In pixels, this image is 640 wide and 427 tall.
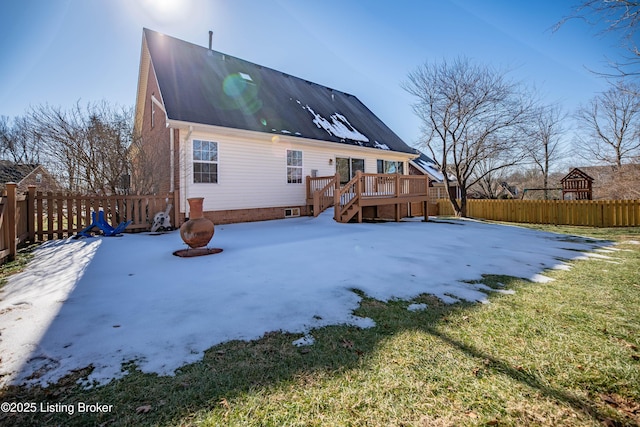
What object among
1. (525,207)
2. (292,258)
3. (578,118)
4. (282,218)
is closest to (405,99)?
(525,207)

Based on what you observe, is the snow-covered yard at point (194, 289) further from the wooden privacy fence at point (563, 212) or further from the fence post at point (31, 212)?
the wooden privacy fence at point (563, 212)

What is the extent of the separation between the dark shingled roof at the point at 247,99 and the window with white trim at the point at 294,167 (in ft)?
2.82

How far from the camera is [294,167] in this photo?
1289 centimetres

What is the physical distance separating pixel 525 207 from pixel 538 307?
1589 cm

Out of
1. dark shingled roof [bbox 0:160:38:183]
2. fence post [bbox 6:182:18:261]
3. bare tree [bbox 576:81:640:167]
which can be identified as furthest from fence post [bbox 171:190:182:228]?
bare tree [bbox 576:81:640:167]

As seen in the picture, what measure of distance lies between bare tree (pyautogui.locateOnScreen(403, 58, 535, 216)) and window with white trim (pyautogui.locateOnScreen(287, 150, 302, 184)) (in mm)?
8342

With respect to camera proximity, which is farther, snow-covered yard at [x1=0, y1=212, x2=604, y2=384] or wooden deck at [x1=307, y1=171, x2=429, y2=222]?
wooden deck at [x1=307, y1=171, x2=429, y2=222]

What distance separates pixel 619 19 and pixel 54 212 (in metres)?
12.1

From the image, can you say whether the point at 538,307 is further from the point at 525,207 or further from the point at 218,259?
the point at 525,207

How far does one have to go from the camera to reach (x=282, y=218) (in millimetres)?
12391

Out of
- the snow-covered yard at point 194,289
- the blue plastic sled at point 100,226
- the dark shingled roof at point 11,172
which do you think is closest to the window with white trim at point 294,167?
the snow-covered yard at point 194,289

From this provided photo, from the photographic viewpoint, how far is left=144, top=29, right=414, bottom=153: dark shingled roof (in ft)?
35.8

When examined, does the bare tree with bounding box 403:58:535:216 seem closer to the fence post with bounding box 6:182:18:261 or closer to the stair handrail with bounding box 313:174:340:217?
the stair handrail with bounding box 313:174:340:217

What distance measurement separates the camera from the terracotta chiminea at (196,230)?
586 cm
